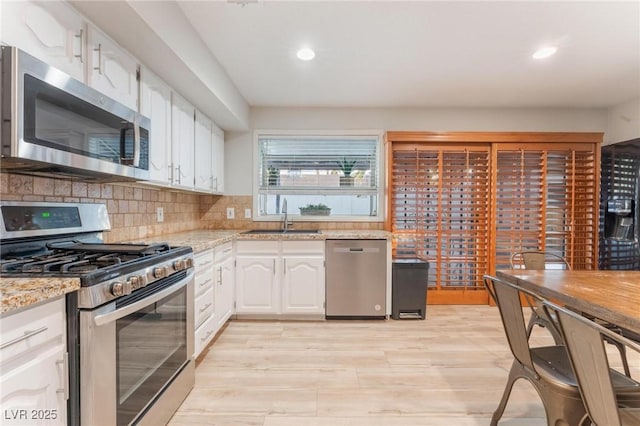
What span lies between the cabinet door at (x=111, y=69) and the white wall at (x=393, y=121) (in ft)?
6.02

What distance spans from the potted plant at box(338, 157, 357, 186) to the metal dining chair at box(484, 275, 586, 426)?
2322 millimetres

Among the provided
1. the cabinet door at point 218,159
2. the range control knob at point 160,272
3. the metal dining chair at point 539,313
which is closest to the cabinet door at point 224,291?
the cabinet door at point 218,159

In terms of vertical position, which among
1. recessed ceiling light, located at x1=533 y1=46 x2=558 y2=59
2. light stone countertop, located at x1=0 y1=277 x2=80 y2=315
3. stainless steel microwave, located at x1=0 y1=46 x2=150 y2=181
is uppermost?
recessed ceiling light, located at x1=533 y1=46 x2=558 y2=59

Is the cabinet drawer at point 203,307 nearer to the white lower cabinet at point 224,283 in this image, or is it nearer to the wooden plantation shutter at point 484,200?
the white lower cabinet at point 224,283

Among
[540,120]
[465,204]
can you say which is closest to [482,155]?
[465,204]

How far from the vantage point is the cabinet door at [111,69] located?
4.69 ft

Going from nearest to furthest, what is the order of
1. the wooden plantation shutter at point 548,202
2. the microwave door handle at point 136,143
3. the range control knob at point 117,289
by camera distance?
the range control knob at point 117,289 → the microwave door handle at point 136,143 → the wooden plantation shutter at point 548,202

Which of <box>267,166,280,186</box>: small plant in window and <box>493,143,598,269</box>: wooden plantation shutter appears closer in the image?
<box>493,143,598,269</box>: wooden plantation shutter

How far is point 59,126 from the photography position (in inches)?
46.9

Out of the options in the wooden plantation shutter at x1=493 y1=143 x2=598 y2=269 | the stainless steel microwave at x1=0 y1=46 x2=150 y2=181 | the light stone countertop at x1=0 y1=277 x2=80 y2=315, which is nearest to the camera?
the light stone countertop at x1=0 y1=277 x2=80 y2=315

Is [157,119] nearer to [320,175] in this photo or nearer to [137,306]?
[137,306]

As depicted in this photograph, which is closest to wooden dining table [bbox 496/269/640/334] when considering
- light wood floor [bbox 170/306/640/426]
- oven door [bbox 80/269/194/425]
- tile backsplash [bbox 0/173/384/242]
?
light wood floor [bbox 170/306/640/426]

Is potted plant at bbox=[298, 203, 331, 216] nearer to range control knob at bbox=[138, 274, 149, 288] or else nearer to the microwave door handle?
the microwave door handle

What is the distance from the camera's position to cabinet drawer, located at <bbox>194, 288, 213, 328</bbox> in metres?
2.10
